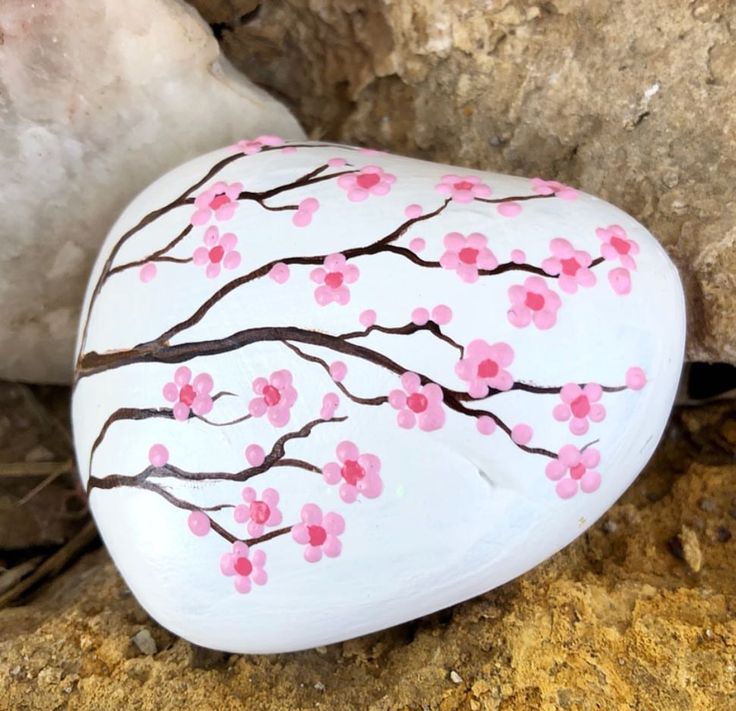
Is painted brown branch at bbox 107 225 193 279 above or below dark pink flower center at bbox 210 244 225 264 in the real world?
below

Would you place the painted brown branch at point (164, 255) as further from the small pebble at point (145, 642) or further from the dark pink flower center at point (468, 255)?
the small pebble at point (145, 642)

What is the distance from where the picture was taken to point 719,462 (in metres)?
1.01

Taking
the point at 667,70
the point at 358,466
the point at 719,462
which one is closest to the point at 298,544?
the point at 358,466

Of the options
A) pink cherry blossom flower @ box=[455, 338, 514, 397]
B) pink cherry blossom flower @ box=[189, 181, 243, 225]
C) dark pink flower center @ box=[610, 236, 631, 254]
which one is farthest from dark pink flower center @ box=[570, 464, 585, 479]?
pink cherry blossom flower @ box=[189, 181, 243, 225]

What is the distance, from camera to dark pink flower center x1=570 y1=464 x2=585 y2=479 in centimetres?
77

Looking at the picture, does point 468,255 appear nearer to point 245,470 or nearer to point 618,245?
point 618,245

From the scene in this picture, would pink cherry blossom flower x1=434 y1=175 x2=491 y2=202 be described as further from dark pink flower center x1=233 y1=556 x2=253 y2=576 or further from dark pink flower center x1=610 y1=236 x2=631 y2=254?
dark pink flower center x1=233 y1=556 x2=253 y2=576

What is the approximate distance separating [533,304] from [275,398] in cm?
25

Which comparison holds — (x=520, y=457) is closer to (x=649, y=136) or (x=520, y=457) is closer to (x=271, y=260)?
(x=271, y=260)

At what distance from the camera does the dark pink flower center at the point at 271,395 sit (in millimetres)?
771

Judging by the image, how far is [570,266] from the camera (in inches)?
30.7

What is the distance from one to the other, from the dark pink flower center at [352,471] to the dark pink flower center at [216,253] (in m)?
0.24

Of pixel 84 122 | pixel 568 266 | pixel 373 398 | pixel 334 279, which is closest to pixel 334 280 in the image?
pixel 334 279

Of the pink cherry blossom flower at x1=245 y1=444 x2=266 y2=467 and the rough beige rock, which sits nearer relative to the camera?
the pink cherry blossom flower at x1=245 y1=444 x2=266 y2=467
